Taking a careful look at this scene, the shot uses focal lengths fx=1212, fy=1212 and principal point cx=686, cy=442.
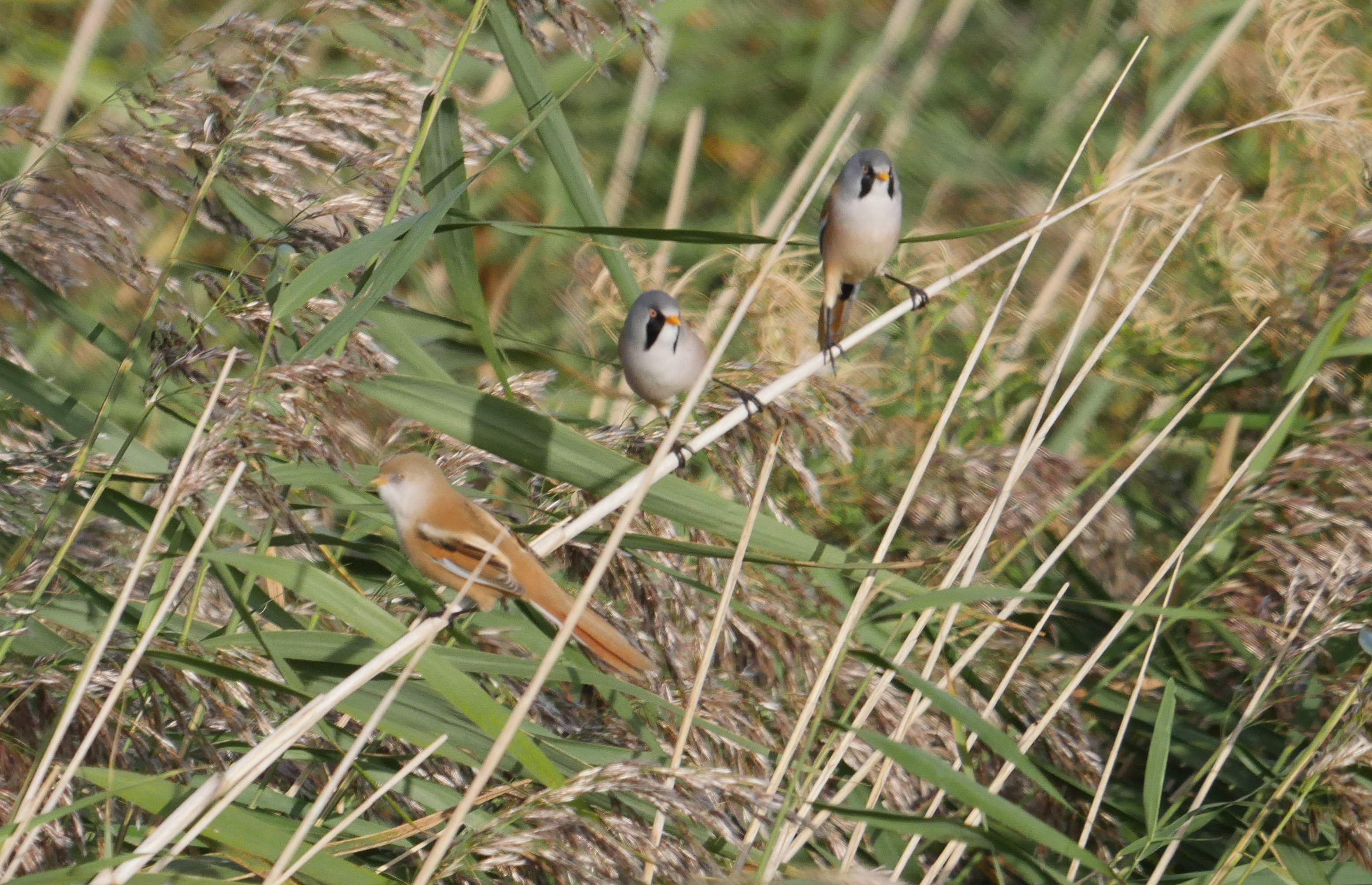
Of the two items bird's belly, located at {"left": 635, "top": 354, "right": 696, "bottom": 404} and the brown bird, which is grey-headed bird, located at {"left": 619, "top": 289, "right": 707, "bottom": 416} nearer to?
bird's belly, located at {"left": 635, "top": 354, "right": 696, "bottom": 404}

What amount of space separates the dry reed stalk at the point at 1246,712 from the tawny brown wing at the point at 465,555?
1.24m

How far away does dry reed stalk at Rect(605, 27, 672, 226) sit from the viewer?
15.6 feet

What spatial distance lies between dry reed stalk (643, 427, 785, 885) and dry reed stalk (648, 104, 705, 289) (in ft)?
5.30

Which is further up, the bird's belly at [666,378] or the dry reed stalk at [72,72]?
the dry reed stalk at [72,72]

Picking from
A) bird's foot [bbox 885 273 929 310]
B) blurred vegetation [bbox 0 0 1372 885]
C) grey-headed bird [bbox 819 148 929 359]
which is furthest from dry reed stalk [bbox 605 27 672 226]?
bird's foot [bbox 885 273 929 310]

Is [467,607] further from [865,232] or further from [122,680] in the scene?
[865,232]

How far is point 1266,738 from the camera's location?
9.27 feet

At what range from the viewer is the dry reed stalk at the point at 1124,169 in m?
3.82

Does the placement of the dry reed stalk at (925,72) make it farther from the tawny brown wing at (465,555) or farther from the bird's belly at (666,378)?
the tawny brown wing at (465,555)

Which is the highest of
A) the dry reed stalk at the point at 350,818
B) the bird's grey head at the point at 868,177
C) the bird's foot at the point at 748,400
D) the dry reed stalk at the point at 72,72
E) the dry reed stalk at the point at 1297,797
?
the dry reed stalk at the point at 72,72

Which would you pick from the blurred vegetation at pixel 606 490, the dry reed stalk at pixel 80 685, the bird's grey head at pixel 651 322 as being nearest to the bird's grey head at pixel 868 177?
the blurred vegetation at pixel 606 490

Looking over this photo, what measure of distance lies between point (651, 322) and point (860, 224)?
603 millimetres

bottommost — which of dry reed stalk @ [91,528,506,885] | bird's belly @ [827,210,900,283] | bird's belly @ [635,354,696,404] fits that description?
dry reed stalk @ [91,528,506,885]

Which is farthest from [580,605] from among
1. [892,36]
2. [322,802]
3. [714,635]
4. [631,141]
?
[892,36]
